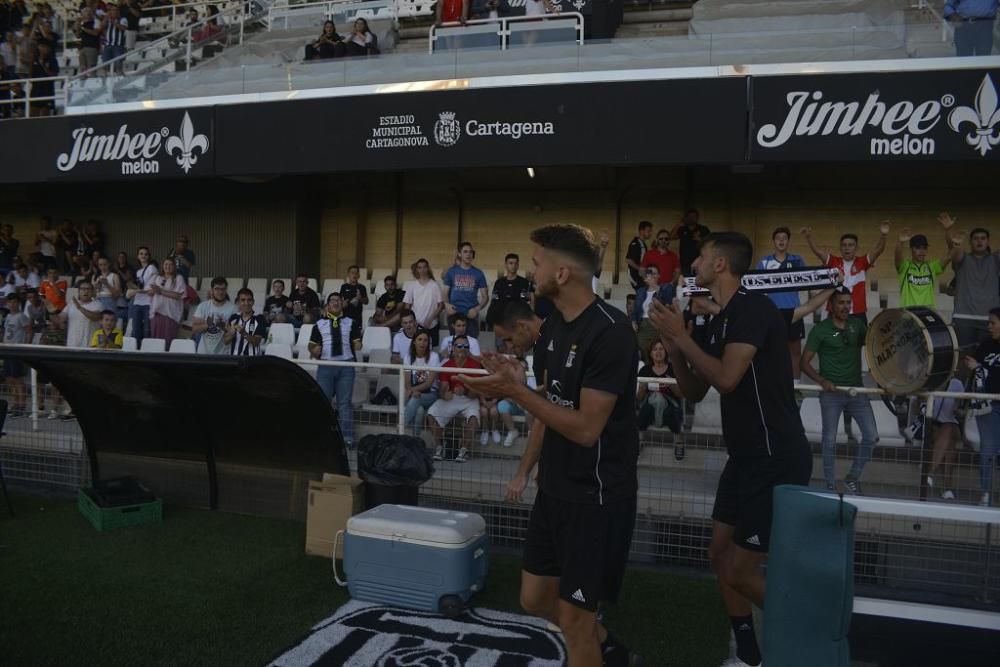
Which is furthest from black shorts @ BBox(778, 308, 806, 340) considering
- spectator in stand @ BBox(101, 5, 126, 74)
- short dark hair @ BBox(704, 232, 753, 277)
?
spectator in stand @ BBox(101, 5, 126, 74)

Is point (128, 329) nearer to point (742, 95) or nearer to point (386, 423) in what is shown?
point (386, 423)

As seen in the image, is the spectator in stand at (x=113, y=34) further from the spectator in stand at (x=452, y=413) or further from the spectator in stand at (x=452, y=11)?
the spectator in stand at (x=452, y=413)

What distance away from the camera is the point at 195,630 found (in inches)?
181

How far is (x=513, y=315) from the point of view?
4.14 m

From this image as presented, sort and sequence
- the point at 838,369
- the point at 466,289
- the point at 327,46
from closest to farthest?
the point at 838,369, the point at 466,289, the point at 327,46

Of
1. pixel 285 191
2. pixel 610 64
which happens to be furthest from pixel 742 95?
pixel 285 191

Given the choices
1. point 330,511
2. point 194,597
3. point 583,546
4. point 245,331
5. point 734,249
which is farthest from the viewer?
point 245,331

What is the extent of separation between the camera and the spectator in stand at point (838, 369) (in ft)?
19.0

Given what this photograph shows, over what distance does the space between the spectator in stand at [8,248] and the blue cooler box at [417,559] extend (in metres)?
12.2

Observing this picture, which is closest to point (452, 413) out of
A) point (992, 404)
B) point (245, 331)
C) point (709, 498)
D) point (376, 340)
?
point (709, 498)

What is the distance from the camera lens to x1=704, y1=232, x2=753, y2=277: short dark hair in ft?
13.2

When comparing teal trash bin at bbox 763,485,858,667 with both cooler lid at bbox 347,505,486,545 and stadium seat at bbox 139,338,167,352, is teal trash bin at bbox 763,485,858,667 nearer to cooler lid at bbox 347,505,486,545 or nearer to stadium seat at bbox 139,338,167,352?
cooler lid at bbox 347,505,486,545

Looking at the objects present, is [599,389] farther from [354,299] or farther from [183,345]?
[354,299]

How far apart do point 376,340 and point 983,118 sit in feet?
23.3
